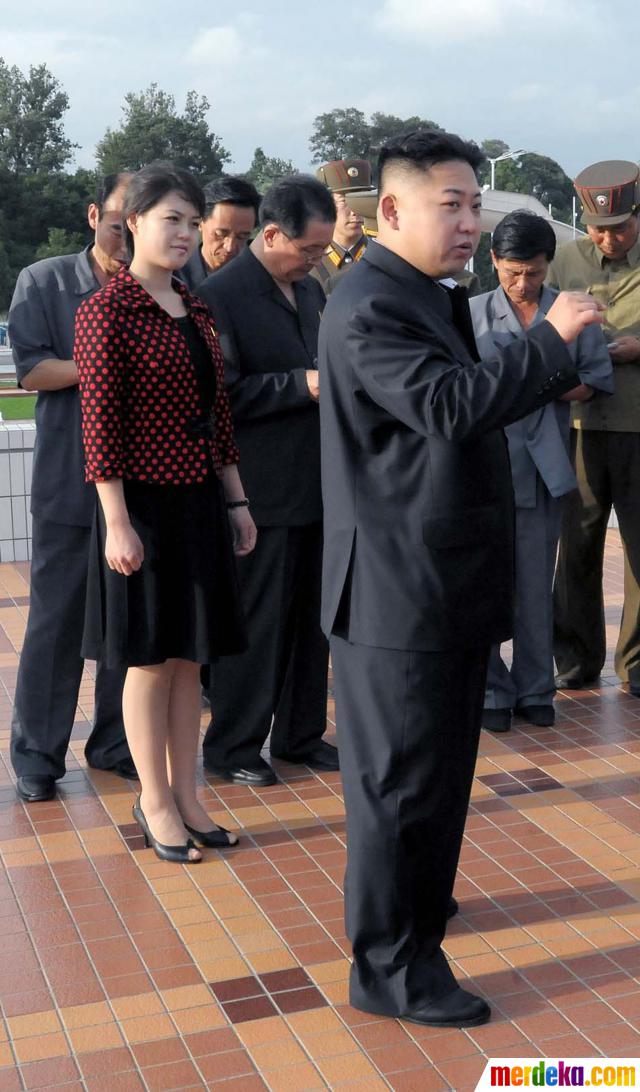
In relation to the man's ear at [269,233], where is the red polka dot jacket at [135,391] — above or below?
below

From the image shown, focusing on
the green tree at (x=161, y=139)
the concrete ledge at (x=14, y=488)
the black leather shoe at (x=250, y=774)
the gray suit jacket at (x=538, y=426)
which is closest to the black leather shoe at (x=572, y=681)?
the gray suit jacket at (x=538, y=426)

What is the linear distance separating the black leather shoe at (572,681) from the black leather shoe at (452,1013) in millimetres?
2644

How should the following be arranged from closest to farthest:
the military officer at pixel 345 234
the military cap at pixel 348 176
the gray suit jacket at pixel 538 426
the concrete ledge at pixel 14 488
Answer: the gray suit jacket at pixel 538 426, the military officer at pixel 345 234, the military cap at pixel 348 176, the concrete ledge at pixel 14 488

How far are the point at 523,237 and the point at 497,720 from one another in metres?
1.73

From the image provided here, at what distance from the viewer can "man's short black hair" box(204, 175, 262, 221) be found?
5.04 metres

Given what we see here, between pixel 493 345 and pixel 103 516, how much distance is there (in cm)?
171

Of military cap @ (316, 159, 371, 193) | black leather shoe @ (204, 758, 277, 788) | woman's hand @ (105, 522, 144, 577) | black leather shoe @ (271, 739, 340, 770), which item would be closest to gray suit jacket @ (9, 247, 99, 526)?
woman's hand @ (105, 522, 144, 577)

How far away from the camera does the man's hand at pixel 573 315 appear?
246cm

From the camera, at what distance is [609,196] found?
5.03 meters

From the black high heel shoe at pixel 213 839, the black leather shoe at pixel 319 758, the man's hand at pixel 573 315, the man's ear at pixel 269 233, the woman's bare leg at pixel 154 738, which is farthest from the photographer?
the black leather shoe at pixel 319 758

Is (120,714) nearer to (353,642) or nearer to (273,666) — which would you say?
(273,666)

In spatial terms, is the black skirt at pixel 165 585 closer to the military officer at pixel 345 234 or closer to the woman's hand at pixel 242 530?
the woman's hand at pixel 242 530

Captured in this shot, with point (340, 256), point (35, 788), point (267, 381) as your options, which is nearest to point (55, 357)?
point (267, 381)

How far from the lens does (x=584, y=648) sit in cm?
546
